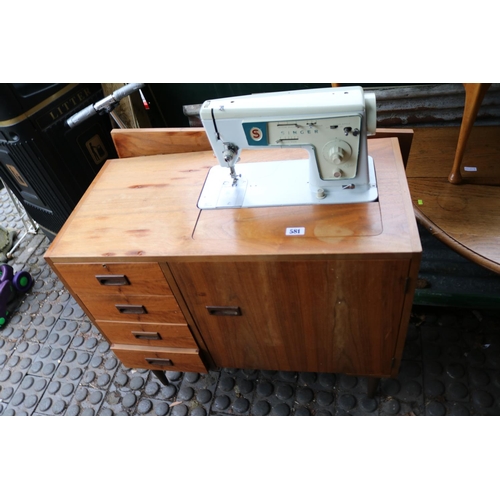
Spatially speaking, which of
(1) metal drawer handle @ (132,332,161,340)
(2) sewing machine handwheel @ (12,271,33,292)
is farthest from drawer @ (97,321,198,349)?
(2) sewing machine handwheel @ (12,271,33,292)

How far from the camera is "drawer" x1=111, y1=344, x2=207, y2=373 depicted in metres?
Result: 1.52

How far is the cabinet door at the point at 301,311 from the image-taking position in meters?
1.09

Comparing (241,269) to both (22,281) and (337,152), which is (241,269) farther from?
(22,281)

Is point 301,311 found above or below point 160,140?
below

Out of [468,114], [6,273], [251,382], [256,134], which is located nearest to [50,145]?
[6,273]

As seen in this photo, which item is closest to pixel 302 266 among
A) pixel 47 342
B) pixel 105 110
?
Answer: pixel 105 110

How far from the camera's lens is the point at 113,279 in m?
1.25

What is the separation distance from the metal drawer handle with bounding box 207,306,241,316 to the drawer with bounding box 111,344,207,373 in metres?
0.28

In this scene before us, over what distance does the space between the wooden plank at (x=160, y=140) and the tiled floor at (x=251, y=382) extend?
104 centimetres

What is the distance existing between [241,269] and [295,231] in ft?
0.62

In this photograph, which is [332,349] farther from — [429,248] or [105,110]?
[105,110]

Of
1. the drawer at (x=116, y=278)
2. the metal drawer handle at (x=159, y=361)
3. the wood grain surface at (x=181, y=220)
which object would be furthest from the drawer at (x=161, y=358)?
the wood grain surface at (x=181, y=220)

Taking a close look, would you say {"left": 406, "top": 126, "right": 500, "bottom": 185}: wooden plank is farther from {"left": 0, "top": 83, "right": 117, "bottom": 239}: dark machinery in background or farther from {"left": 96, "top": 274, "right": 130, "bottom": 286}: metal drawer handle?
{"left": 0, "top": 83, "right": 117, "bottom": 239}: dark machinery in background

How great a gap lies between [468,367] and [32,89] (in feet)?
7.33
